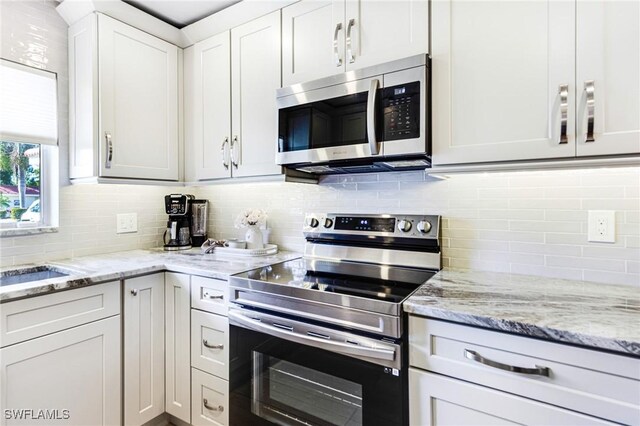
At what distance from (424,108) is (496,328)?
848 millimetres

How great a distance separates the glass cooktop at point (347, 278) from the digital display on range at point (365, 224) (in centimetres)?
19

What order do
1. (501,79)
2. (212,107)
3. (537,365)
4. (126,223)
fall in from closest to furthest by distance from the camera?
(537,365) → (501,79) → (212,107) → (126,223)

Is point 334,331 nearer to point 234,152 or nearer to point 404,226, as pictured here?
point 404,226

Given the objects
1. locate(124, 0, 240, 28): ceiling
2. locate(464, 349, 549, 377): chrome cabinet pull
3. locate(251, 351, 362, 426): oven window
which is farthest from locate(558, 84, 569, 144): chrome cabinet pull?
locate(124, 0, 240, 28): ceiling

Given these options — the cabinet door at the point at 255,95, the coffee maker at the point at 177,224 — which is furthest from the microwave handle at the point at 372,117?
the coffee maker at the point at 177,224

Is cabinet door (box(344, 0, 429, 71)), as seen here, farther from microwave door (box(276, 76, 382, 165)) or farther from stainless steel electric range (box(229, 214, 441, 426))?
stainless steel electric range (box(229, 214, 441, 426))

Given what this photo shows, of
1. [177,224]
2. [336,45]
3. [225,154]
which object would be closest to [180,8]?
[225,154]

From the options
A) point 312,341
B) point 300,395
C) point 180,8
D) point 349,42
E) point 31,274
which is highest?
point 180,8

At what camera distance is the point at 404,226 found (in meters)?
1.69

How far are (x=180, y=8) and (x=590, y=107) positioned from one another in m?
2.11

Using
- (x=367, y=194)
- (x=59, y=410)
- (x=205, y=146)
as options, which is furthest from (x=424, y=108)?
(x=59, y=410)

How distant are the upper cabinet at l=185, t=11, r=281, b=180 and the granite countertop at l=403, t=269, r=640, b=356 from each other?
106 cm

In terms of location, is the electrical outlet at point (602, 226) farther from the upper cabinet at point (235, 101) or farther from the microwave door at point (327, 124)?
the upper cabinet at point (235, 101)

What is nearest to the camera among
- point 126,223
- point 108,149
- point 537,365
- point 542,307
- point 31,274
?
point 537,365
